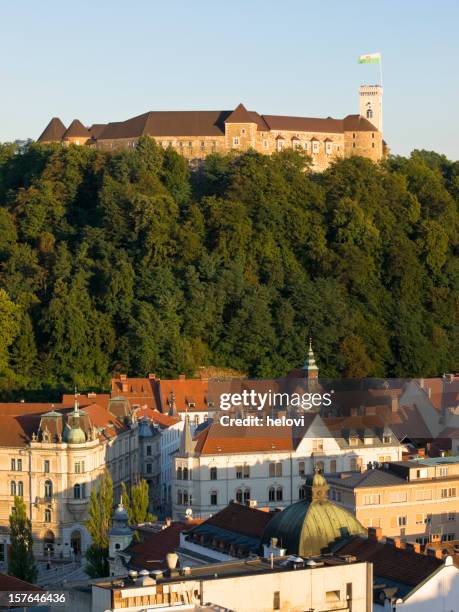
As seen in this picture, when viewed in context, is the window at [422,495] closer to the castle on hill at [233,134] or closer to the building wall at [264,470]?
the building wall at [264,470]

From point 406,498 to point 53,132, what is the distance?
50084 mm

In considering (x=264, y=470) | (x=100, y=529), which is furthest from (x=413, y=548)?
(x=264, y=470)

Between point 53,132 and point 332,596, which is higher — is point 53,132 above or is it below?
above

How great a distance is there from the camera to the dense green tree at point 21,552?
42531 millimetres

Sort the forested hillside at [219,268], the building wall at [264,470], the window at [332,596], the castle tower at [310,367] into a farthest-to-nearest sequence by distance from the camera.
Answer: the forested hillside at [219,268] < the castle tower at [310,367] < the building wall at [264,470] < the window at [332,596]

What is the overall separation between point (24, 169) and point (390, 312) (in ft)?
69.9

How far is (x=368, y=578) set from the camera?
2720 centimetres

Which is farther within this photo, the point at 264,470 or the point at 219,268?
the point at 219,268

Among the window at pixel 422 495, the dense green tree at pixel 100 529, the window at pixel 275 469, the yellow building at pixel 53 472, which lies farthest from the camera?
the yellow building at pixel 53 472

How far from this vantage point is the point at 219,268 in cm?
7556

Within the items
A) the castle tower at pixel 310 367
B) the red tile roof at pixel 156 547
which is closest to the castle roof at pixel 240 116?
the castle tower at pixel 310 367

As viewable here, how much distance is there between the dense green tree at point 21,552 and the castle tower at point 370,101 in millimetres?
52268

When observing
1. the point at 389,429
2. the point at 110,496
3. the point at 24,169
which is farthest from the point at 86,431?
the point at 24,169

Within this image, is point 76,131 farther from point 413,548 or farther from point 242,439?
point 413,548
